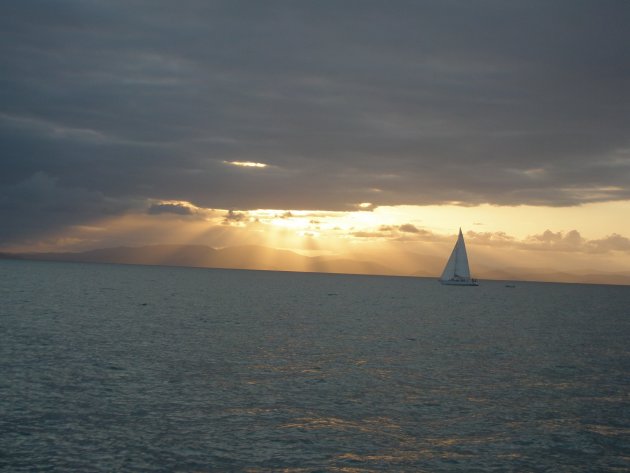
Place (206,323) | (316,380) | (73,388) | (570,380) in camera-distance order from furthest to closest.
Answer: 1. (206,323)
2. (570,380)
3. (316,380)
4. (73,388)

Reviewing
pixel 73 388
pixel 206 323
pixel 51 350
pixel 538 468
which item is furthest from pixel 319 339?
pixel 538 468

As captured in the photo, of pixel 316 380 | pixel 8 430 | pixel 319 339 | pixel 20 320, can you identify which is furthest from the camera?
pixel 20 320

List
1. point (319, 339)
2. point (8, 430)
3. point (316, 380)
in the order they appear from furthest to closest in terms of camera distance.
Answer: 1. point (319, 339)
2. point (316, 380)
3. point (8, 430)

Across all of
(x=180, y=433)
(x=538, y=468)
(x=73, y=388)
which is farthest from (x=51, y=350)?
(x=538, y=468)

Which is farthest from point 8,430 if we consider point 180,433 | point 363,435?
point 363,435

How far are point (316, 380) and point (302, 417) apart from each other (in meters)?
11.5

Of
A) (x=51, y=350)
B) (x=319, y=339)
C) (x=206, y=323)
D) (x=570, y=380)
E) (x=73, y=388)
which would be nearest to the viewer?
(x=73, y=388)

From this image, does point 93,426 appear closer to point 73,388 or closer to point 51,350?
point 73,388

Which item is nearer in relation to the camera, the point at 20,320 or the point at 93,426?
the point at 93,426

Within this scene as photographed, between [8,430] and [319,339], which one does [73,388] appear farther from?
[319,339]

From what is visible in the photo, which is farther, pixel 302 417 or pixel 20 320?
pixel 20 320

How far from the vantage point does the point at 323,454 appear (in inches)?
1125

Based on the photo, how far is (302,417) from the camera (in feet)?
115

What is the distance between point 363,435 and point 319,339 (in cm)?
4374
